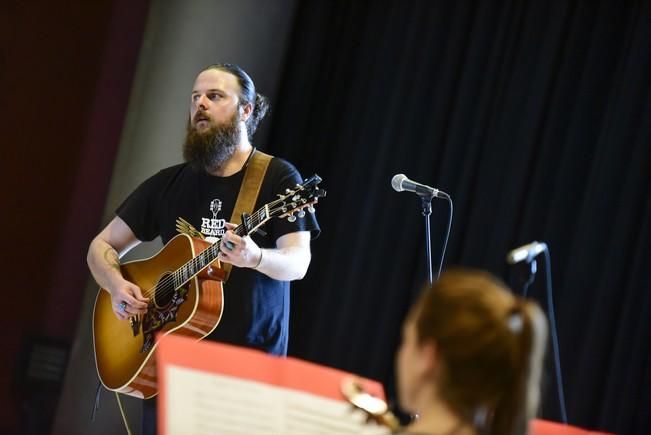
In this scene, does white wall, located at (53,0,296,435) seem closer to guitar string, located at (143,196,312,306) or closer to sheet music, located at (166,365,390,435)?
guitar string, located at (143,196,312,306)

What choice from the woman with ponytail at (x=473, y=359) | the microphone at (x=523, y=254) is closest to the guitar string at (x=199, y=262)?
the microphone at (x=523, y=254)

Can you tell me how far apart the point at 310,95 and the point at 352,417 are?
12.3 feet

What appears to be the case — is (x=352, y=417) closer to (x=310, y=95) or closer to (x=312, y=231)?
(x=312, y=231)

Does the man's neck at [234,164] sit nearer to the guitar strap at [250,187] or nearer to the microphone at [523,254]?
the guitar strap at [250,187]

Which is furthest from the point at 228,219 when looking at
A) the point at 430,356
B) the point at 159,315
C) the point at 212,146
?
the point at 430,356

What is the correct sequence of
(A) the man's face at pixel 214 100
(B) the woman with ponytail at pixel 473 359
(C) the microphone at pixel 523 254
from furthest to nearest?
(A) the man's face at pixel 214 100
(C) the microphone at pixel 523 254
(B) the woman with ponytail at pixel 473 359

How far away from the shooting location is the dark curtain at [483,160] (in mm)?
4020

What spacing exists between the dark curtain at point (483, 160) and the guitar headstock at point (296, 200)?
1.43 m

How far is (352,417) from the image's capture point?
151 centimetres

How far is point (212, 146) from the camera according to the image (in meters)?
3.22

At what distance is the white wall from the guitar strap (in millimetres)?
1436

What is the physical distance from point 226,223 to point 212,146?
1.25ft

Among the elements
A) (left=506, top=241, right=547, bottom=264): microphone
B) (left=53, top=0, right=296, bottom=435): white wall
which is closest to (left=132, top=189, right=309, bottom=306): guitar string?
(left=506, top=241, right=547, bottom=264): microphone

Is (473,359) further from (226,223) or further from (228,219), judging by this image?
(228,219)
